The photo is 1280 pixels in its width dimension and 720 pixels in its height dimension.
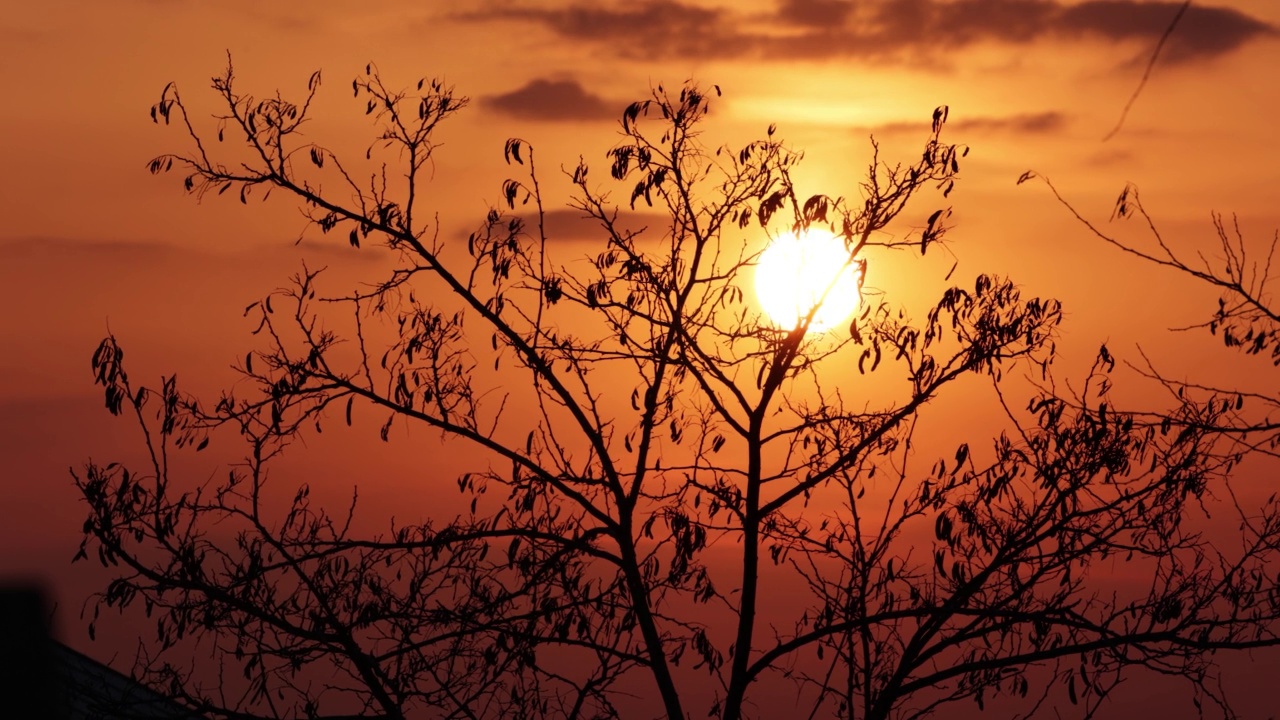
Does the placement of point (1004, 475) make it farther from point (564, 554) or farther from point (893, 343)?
point (564, 554)

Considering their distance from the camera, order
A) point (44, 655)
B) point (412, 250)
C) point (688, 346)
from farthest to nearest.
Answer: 1. point (688, 346)
2. point (412, 250)
3. point (44, 655)

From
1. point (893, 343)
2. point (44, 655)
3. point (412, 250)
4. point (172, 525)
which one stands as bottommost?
point (44, 655)

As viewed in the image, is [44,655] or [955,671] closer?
[44,655]

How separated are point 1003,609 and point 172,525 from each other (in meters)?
7.50

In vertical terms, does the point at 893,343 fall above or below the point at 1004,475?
above

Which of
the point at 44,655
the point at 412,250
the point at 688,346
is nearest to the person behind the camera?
the point at 44,655

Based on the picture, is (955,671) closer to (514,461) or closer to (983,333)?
(983,333)

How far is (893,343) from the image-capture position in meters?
12.5

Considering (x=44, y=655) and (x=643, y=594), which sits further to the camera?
(x=643, y=594)

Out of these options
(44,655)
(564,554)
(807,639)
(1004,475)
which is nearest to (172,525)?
(564,554)

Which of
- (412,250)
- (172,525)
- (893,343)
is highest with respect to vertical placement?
(893,343)

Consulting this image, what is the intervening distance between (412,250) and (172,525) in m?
3.28

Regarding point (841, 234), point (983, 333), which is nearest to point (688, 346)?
point (841, 234)

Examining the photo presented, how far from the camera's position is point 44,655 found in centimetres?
190
